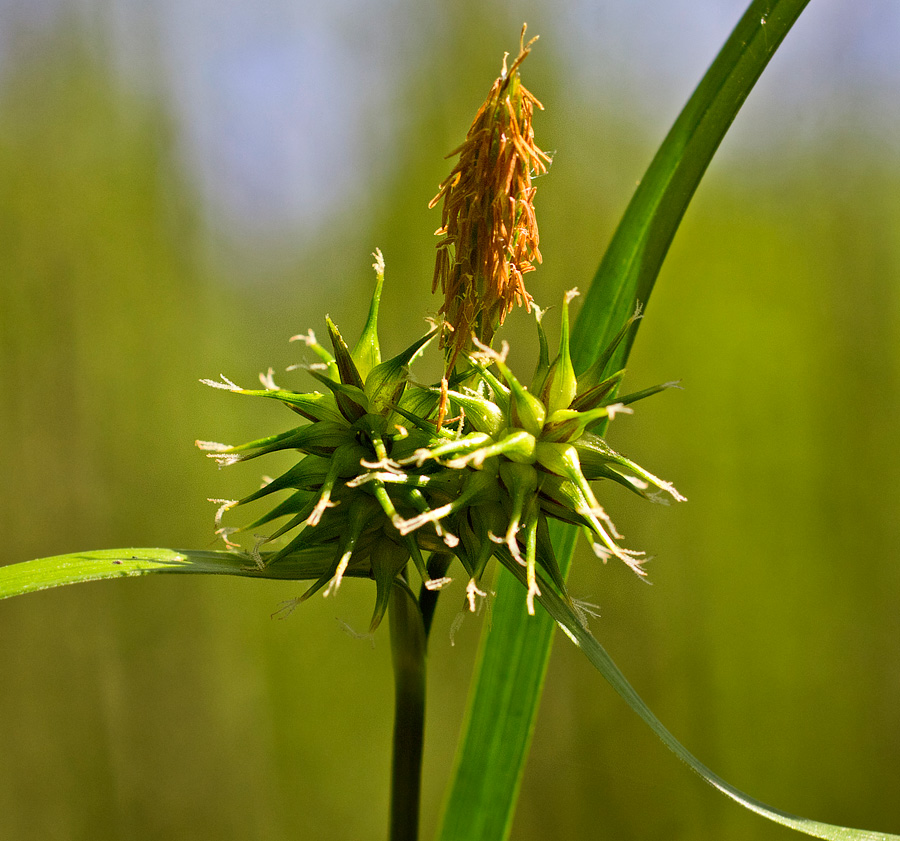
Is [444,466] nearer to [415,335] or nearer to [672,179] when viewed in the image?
[672,179]

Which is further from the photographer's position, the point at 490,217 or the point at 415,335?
the point at 415,335

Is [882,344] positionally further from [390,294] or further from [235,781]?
[235,781]

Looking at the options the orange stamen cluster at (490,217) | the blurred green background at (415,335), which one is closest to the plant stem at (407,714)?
the orange stamen cluster at (490,217)

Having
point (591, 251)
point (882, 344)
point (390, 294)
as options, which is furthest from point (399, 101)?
point (882, 344)

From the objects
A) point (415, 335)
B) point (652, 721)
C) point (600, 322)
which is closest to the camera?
point (652, 721)

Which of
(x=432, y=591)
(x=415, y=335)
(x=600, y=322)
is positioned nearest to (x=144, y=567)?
(x=432, y=591)

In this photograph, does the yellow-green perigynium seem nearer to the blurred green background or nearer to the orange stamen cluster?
the orange stamen cluster
